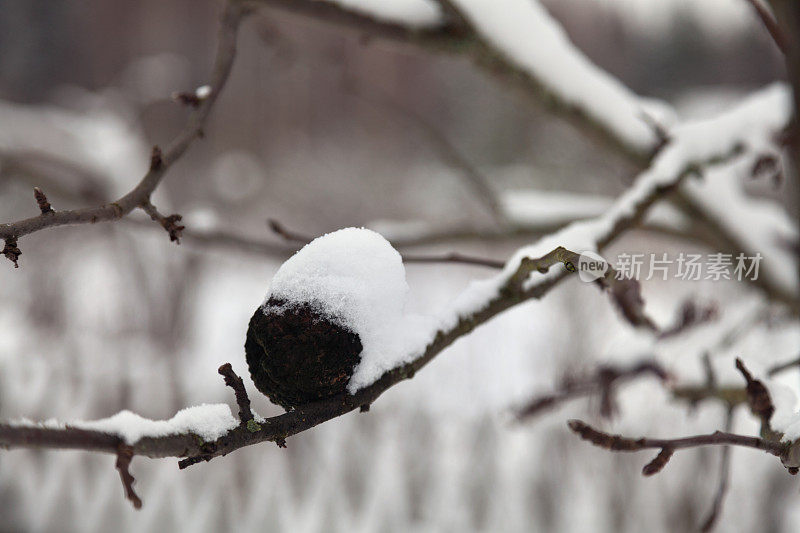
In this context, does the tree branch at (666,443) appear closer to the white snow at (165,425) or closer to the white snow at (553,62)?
the white snow at (165,425)

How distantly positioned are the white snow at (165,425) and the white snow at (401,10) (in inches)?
27.8

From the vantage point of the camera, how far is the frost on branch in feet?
1.37

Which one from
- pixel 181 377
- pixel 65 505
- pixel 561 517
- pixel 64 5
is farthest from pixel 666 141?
pixel 64 5

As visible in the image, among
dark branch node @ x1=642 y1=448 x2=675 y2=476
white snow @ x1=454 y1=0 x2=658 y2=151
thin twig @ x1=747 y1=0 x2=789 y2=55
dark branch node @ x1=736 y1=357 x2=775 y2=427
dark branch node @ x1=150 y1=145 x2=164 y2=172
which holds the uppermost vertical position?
white snow @ x1=454 y1=0 x2=658 y2=151

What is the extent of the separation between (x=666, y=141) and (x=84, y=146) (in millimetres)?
2270

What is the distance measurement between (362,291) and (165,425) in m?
0.15

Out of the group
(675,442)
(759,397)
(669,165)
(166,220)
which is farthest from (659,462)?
(669,165)

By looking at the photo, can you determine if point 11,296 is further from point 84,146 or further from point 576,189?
point 576,189

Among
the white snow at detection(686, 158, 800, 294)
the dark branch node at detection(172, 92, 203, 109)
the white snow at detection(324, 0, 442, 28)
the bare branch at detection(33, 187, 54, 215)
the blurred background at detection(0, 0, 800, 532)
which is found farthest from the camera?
the blurred background at detection(0, 0, 800, 532)

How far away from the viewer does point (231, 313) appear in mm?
3428

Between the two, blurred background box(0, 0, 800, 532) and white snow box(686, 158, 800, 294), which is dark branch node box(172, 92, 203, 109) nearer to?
blurred background box(0, 0, 800, 532)

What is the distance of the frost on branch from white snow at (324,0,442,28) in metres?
0.58

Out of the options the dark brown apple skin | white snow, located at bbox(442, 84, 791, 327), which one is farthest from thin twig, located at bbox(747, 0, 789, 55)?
the dark brown apple skin

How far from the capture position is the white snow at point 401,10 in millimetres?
944
